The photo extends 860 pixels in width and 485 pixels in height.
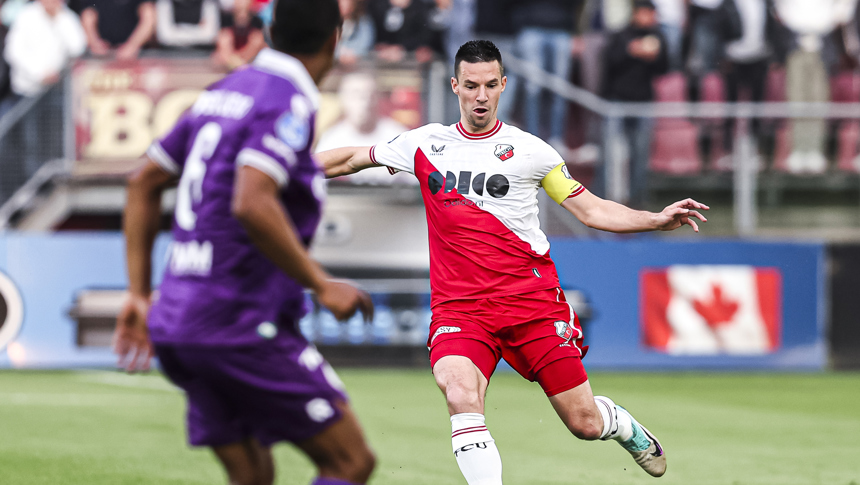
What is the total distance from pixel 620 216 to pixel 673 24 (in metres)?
9.76

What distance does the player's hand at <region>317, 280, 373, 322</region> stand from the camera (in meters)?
3.19

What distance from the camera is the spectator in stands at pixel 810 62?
555 inches

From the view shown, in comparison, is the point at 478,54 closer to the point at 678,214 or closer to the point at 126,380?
the point at 678,214

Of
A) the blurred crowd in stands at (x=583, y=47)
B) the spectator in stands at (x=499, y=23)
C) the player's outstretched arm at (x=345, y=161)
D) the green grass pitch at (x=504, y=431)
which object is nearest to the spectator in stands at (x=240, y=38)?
the blurred crowd in stands at (x=583, y=47)

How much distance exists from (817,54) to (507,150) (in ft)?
33.4

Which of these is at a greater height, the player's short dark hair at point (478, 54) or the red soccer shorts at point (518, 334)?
the player's short dark hair at point (478, 54)

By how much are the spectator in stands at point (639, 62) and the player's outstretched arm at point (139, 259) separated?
1049 cm

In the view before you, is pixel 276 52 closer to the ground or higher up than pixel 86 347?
higher up

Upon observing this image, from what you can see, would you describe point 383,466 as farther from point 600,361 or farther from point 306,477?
point 600,361

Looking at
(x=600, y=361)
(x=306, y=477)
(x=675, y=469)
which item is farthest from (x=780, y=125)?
(x=306, y=477)

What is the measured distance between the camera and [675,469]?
7.07 meters

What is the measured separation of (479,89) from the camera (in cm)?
545

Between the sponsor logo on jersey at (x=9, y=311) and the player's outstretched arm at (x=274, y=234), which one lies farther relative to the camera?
the sponsor logo on jersey at (x=9, y=311)

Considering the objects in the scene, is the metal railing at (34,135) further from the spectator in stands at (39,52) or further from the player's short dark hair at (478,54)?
the player's short dark hair at (478,54)
